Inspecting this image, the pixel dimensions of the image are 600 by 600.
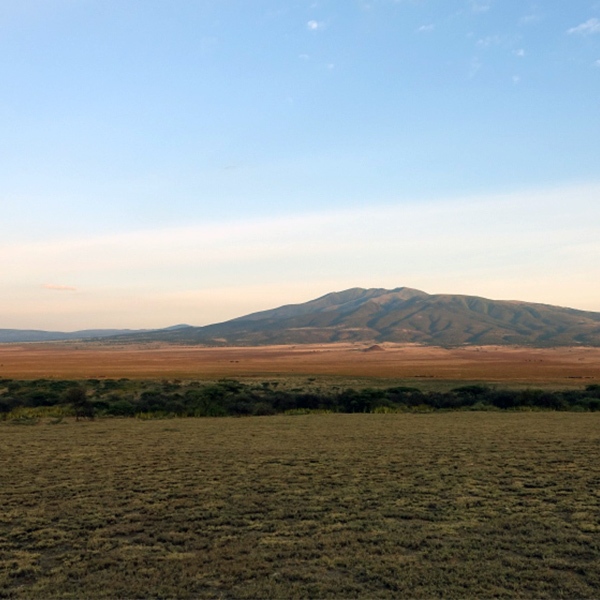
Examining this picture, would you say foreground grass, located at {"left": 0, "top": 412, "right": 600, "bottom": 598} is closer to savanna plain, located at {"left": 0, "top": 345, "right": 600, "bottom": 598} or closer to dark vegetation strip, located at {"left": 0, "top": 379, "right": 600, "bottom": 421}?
savanna plain, located at {"left": 0, "top": 345, "right": 600, "bottom": 598}

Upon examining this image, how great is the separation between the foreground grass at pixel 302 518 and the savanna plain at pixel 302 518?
0.11 ft

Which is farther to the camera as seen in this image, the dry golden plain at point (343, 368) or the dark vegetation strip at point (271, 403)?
the dry golden plain at point (343, 368)

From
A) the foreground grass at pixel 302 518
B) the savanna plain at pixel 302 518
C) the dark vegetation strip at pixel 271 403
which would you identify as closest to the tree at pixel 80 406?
the dark vegetation strip at pixel 271 403

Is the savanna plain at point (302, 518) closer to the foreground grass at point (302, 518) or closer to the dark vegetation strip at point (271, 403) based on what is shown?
the foreground grass at point (302, 518)

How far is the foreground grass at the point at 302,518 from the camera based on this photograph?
21.7 feet

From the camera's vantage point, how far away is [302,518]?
30.8 feet

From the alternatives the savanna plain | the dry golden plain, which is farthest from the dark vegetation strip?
the dry golden plain

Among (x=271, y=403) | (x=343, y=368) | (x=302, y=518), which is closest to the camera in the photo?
(x=302, y=518)

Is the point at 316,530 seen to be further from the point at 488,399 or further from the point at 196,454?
the point at 488,399

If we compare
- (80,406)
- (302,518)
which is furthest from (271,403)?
(302,518)

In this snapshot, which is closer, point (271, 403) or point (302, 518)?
point (302, 518)

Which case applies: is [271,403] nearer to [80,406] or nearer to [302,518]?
[80,406]

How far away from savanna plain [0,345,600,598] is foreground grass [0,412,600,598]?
0.03 m

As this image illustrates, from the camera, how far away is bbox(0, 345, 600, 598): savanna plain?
21.7 ft
